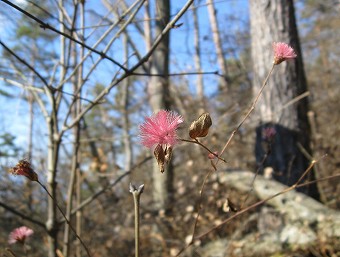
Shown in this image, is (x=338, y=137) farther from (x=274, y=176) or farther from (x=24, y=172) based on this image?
(x=24, y=172)

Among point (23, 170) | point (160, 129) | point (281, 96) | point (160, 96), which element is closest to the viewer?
point (160, 129)

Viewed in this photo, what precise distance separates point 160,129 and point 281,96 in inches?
100

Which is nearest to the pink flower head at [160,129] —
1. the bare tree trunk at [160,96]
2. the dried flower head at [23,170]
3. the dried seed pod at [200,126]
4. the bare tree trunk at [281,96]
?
the dried seed pod at [200,126]

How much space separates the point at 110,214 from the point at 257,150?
3.20m

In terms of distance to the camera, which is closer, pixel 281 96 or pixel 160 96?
pixel 281 96

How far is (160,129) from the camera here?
725mm

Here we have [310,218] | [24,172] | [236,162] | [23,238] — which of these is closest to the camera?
[24,172]

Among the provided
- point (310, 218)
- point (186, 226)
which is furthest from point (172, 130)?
point (186, 226)

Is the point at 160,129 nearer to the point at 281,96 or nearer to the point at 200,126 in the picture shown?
the point at 200,126

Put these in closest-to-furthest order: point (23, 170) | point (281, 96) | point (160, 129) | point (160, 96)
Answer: point (160, 129) → point (23, 170) → point (281, 96) → point (160, 96)

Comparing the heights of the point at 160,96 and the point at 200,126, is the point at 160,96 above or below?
above

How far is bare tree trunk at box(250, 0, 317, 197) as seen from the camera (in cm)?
297

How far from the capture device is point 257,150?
310 cm

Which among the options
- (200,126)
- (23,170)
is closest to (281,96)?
(200,126)
